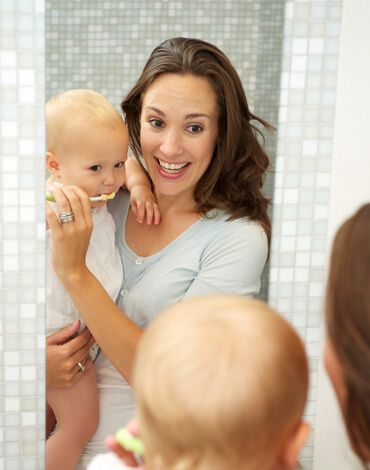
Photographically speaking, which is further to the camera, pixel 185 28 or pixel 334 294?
pixel 185 28

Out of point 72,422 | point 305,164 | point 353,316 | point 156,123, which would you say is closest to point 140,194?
point 156,123

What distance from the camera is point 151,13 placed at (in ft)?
4.16

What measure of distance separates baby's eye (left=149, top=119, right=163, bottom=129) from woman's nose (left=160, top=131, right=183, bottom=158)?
2 cm

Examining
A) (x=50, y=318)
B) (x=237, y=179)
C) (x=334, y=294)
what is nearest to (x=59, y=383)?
(x=50, y=318)

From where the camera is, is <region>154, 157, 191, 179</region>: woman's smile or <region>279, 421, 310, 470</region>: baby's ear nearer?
<region>279, 421, 310, 470</region>: baby's ear

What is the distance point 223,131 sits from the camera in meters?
1.31

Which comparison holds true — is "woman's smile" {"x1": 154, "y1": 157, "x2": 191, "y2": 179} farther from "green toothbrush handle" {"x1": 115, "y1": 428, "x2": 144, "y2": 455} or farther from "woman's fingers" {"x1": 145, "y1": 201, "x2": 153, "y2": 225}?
"green toothbrush handle" {"x1": 115, "y1": 428, "x2": 144, "y2": 455}

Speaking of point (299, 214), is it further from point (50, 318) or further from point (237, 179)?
point (50, 318)

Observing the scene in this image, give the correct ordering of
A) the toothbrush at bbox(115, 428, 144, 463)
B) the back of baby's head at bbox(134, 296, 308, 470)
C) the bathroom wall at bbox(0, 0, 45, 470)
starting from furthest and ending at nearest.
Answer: the bathroom wall at bbox(0, 0, 45, 470) < the toothbrush at bbox(115, 428, 144, 463) < the back of baby's head at bbox(134, 296, 308, 470)

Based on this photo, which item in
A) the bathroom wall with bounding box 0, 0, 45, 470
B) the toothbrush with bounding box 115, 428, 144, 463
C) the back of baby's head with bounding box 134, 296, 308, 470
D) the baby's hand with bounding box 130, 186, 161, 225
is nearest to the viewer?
the back of baby's head with bounding box 134, 296, 308, 470

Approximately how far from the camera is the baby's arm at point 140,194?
1320 mm

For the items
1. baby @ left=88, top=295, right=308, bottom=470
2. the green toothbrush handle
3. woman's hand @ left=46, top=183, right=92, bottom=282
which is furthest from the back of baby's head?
woman's hand @ left=46, top=183, right=92, bottom=282

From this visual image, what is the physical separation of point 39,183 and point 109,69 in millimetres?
220

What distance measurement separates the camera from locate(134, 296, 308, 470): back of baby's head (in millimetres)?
866
